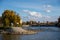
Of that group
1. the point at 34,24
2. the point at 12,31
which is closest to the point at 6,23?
the point at 12,31

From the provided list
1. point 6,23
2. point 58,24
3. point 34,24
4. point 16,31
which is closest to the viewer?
point 16,31

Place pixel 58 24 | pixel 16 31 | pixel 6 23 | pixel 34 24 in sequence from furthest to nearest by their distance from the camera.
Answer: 1. pixel 34 24
2. pixel 58 24
3. pixel 6 23
4. pixel 16 31

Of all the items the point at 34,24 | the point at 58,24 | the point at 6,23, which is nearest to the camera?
the point at 6,23

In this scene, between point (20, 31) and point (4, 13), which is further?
point (4, 13)

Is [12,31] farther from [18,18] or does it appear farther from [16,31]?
[18,18]

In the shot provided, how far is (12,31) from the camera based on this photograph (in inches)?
1224

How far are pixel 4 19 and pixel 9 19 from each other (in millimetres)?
897

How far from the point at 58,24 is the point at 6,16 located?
47.1 metres

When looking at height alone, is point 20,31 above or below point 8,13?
below

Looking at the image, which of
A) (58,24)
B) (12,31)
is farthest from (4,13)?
(58,24)

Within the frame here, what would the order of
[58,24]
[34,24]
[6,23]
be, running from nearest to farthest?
[6,23] < [58,24] < [34,24]

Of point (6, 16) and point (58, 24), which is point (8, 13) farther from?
point (58, 24)

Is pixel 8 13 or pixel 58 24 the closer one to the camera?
pixel 8 13

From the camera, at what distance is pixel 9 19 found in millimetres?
37906
